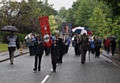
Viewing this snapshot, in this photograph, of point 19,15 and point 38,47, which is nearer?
point 38,47

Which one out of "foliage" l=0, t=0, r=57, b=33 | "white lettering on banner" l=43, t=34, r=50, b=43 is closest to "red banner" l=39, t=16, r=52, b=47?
"white lettering on banner" l=43, t=34, r=50, b=43

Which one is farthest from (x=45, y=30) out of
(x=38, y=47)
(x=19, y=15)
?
(x=19, y=15)

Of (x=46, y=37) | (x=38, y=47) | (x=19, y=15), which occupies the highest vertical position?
(x=19, y=15)

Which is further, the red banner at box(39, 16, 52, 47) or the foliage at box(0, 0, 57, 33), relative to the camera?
the foliage at box(0, 0, 57, 33)

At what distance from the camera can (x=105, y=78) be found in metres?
14.4

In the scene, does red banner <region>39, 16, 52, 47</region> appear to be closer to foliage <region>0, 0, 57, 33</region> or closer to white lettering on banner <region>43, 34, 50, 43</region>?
white lettering on banner <region>43, 34, 50, 43</region>

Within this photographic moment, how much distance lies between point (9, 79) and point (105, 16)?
Result: 55148 millimetres

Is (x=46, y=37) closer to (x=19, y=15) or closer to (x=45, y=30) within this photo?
(x=45, y=30)

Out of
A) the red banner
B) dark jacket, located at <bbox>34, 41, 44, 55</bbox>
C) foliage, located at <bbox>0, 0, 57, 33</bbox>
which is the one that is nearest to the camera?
the red banner

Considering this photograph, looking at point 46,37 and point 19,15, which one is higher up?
point 19,15

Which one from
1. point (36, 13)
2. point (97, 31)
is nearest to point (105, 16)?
point (97, 31)

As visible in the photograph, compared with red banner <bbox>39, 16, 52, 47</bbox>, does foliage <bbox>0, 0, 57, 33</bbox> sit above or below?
above

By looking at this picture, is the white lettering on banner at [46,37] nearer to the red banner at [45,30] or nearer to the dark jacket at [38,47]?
the red banner at [45,30]

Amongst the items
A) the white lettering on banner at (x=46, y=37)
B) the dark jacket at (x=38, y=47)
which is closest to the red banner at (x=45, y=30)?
the white lettering on banner at (x=46, y=37)
